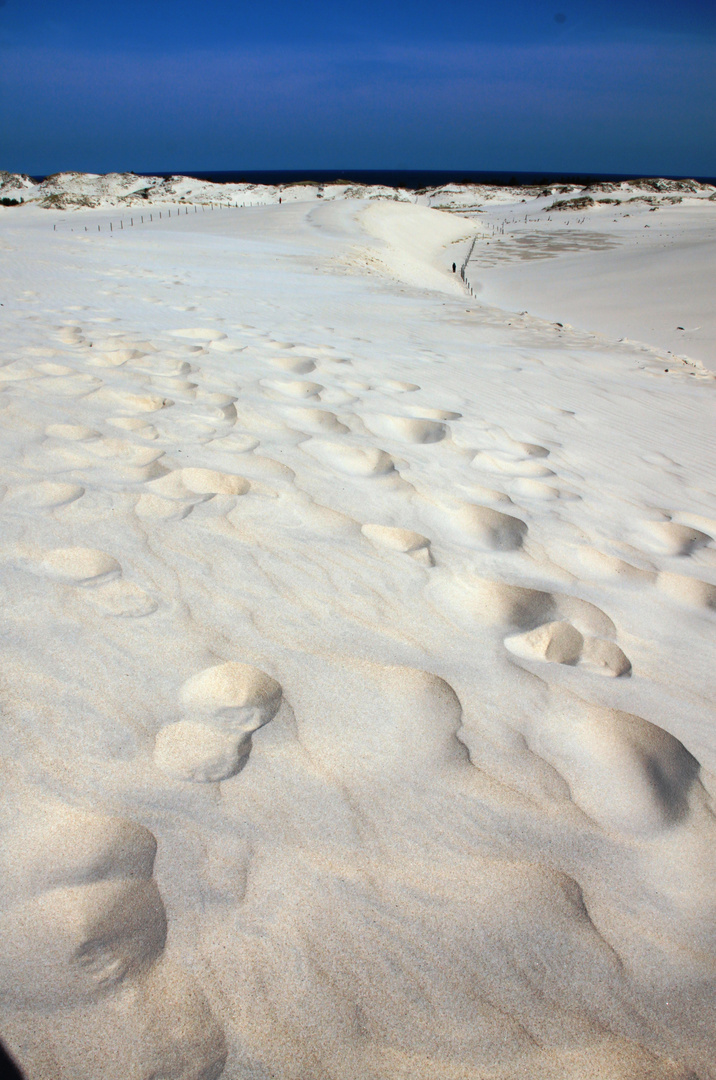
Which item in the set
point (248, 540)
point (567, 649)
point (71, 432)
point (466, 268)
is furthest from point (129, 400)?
point (466, 268)

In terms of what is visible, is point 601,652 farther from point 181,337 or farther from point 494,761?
point 181,337

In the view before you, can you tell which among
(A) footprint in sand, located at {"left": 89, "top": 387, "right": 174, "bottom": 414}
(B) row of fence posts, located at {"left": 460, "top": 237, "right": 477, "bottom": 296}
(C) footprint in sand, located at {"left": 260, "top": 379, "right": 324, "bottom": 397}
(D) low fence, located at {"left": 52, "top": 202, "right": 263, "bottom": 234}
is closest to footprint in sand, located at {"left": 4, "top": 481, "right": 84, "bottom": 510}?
(A) footprint in sand, located at {"left": 89, "top": 387, "right": 174, "bottom": 414}

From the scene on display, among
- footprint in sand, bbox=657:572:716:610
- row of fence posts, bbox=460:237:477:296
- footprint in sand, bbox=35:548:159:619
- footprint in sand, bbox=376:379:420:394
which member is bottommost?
footprint in sand, bbox=657:572:716:610

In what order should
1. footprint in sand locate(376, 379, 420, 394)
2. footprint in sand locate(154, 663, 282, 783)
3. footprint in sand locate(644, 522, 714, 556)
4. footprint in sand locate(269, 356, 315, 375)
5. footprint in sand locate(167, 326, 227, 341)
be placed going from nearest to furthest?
footprint in sand locate(154, 663, 282, 783), footprint in sand locate(644, 522, 714, 556), footprint in sand locate(376, 379, 420, 394), footprint in sand locate(269, 356, 315, 375), footprint in sand locate(167, 326, 227, 341)

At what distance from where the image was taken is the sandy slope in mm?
888

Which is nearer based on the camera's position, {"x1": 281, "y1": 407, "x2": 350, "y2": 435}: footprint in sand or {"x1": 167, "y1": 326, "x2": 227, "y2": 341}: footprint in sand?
{"x1": 281, "y1": 407, "x2": 350, "y2": 435}: footprint in sand

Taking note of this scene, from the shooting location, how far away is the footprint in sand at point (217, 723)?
1.20 metres

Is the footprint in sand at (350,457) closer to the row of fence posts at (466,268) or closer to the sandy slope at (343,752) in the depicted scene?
the sandy slope at (343,752)

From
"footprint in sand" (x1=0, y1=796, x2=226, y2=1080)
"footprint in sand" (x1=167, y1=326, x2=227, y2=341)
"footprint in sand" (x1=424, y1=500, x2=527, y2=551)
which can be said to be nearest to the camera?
"footprint in sand" (x1=0, y1=796, x2=226, y2=1080)

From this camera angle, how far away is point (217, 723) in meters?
1.29

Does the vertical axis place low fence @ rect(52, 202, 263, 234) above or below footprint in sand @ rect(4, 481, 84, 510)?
above

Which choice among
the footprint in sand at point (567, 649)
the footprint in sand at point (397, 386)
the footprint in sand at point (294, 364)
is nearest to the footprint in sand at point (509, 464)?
the footprint in sand at point (397, 386)

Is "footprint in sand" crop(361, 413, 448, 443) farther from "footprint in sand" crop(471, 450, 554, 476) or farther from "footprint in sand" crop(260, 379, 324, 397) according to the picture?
"footprint in sand" crop(260, 379, 324, 397)

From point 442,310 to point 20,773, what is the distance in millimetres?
7503
